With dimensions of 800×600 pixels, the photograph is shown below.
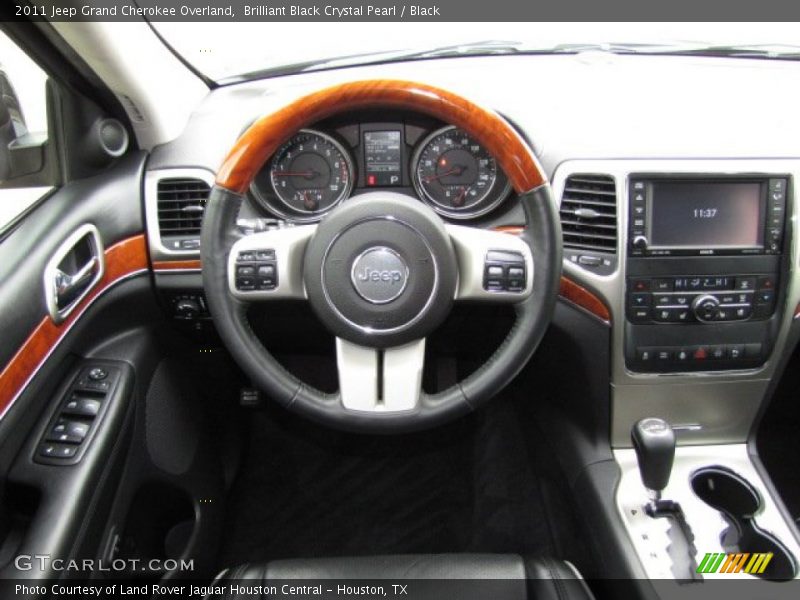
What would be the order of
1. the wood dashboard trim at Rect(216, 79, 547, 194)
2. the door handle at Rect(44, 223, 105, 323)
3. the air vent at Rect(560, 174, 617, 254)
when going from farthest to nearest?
the air vent at Rect(560, 174, 617, 254) → the door handle at Rect(44, 223, 105, 323) → the wood dashboard trim at Rect(216, 79, 547, 194)

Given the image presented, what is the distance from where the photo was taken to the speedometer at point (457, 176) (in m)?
1.48

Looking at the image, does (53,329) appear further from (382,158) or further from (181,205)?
(382,158)

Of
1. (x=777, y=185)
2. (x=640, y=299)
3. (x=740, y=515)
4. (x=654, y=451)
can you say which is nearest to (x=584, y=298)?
(x=640, y=299)

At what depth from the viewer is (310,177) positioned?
1502mm

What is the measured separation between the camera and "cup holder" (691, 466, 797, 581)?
1.34m

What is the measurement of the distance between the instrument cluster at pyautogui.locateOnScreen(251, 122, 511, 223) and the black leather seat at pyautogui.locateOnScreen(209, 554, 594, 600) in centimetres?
68

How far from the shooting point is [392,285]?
1170mm

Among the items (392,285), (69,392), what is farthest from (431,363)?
(69,392)

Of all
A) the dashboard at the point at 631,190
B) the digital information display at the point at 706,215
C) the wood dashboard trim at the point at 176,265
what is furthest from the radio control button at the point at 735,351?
the wood dashboard trim at the point at 176,265

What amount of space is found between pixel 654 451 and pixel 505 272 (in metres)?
0.48

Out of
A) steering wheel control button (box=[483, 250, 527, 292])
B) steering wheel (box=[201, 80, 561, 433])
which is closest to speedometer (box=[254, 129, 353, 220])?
steering wheel (box=[201, 80, 561, 433])

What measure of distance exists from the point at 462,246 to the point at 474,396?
0.26 m

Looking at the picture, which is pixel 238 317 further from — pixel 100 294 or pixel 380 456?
pixel 380 456

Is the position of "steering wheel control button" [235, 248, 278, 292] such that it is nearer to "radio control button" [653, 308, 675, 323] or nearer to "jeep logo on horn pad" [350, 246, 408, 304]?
"jeep logo on horn pad" [350, 246, 408, 304]
